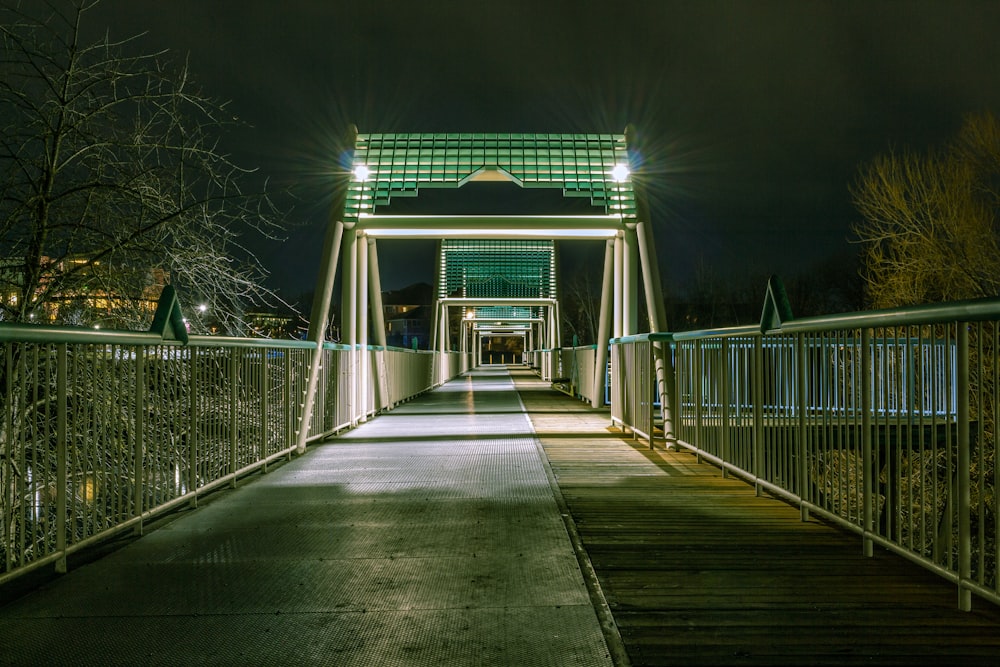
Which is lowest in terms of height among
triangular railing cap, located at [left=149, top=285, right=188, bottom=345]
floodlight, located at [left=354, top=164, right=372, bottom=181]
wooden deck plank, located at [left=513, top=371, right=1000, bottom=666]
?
wooden deck plank, located at [left=513, top=371, right=1000, bottom=666]

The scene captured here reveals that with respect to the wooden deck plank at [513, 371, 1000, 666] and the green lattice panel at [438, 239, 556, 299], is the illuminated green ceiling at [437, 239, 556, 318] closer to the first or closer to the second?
the green lattice panel at [438, 239, 556, 299]

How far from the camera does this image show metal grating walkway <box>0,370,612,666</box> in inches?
108

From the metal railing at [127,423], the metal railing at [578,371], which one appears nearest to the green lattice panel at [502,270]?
the metal railing at [578,371]

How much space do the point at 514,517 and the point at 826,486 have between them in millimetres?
2001

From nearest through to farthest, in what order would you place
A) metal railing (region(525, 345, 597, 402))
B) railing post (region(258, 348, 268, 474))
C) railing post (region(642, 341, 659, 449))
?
railing post (region(258, 348, 268, 474))
railing post (region(642, 341, 659, 449))
metal railing (region(525, 345, 597, 402))

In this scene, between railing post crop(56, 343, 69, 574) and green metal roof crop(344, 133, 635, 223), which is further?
green metal roof crop(344, 133, 635, 223)

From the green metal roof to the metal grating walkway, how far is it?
6261 mm

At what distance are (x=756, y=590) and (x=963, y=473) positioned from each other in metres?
1.04

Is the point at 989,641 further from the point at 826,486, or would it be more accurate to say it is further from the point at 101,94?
the point at 101,94

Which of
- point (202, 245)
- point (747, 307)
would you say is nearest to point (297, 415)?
point (202, 245)

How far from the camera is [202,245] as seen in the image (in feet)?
21.0

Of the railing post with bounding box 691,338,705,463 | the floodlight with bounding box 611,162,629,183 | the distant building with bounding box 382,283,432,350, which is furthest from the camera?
the distant building with bounding box 382,283,432,350

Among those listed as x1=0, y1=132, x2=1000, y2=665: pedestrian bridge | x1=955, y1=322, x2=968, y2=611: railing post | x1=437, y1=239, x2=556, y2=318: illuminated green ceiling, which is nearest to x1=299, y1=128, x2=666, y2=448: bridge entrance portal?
x1=0, y1=132, x2=1000, y2=665: pedestrian bridge

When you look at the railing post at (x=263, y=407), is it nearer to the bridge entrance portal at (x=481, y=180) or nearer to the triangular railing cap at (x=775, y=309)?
the bridge entrance portal at (x=481, y=180)
